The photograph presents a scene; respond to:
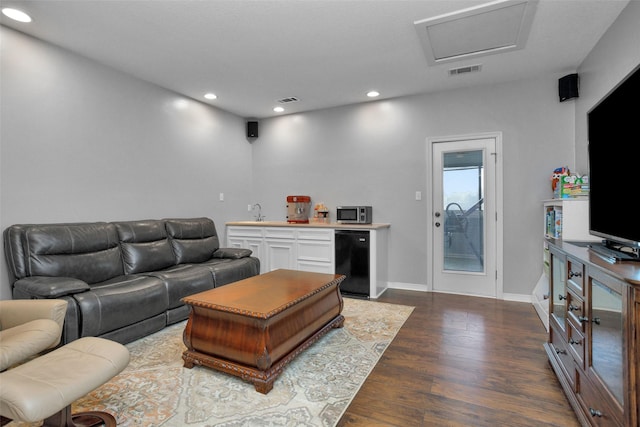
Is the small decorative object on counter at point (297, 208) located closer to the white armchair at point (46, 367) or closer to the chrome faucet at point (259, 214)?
the chrome faucet at point (259, 214)

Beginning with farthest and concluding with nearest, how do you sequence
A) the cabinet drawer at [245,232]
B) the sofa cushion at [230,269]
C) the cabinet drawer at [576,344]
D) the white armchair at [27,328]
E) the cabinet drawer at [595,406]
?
the cabinet drawer at [245,232] → the sofa cushion at [230,269] → the cabinet drawer at [576,344] → the white armchair at [27,328] → the cabinet drawer at [595,406]

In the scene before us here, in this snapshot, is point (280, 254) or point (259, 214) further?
point (259, 214)

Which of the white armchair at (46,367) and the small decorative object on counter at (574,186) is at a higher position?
the small decorative object on counter at (574,186)

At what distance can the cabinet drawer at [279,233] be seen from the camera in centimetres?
454

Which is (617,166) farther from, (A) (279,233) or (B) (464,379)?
(A) (279,233)

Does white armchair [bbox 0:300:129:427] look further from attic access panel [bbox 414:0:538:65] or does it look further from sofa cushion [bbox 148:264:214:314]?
attic access panel [bbox 414:0:538:65]

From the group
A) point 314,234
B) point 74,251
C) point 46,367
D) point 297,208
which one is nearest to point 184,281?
point 74,251

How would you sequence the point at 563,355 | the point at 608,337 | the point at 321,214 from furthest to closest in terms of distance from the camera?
the point at 321,214 → the point at 563,355 → the point at 608,337

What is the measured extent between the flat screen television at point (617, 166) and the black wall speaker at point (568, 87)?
1.72 m

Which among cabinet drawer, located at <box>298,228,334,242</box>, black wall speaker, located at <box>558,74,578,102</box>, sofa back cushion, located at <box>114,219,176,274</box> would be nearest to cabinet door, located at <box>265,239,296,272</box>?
cabinet drawer, located at <box>298,228,334,242</box>

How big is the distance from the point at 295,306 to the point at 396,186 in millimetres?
2721

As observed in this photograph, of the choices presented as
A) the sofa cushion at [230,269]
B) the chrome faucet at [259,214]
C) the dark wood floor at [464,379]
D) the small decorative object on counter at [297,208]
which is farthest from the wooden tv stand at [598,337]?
the chrome faucet at [259,214]

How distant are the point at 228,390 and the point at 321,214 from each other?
3118mm

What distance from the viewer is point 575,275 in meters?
1.77
